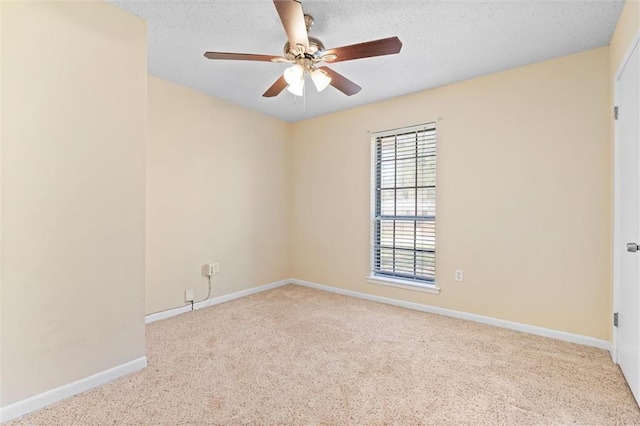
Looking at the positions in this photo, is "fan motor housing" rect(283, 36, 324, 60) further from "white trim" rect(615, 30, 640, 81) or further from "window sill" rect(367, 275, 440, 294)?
"window sill" rect(367, 275, 440, 294)

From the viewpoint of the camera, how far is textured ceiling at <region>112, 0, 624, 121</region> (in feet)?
6.73

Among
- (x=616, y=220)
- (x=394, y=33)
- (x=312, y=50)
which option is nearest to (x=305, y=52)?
(x=312, y=50)

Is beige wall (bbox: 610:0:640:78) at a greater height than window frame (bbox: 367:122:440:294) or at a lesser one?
greater

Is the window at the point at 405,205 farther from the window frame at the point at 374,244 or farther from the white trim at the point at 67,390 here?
the white trim at the point at 67,390

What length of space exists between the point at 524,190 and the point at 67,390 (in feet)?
12.3

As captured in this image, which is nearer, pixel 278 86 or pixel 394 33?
pixel 394 33

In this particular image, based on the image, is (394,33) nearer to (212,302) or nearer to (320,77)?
(320,77)

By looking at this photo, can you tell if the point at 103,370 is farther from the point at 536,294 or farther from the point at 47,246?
the point at 536,294

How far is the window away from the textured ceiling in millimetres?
719

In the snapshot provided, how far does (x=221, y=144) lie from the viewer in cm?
381

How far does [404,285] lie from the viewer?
366cm

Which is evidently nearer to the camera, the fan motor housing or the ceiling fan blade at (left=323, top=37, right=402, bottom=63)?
the ceiling fan blade at (left=323, top=37, right=402, bottom=63)

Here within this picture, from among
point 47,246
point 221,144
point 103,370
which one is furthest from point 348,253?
point 47,246

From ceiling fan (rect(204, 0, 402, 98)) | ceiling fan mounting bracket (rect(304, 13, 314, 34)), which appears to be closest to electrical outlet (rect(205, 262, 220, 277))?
ceiling fan (rect(204, 0, 402, 98))
